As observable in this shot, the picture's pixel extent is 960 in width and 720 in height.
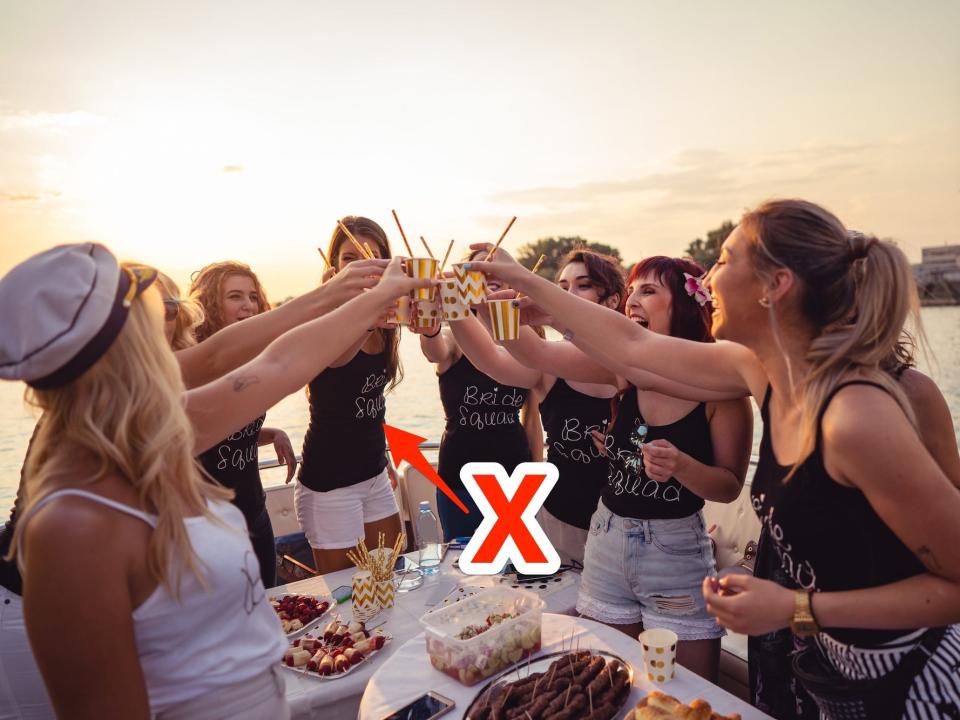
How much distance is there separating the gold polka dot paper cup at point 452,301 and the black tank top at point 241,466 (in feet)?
3.21

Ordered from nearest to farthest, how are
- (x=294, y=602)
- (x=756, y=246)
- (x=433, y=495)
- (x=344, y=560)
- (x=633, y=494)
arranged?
(x=756, y=246)
(x=633, y=494)
(x=294, y=602)
(x=344, y=560)
(x=433, y=495)

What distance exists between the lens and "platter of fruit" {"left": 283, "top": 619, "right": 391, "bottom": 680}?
1.77 meters

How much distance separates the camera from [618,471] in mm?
2088

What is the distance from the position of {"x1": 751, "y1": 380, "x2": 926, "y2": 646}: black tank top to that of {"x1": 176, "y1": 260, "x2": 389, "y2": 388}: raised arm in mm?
1518

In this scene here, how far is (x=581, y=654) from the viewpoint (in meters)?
1.57

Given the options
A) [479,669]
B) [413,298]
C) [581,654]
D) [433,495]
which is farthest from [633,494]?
[433,495]

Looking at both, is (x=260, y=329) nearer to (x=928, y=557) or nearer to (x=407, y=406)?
(x=928, y=557)

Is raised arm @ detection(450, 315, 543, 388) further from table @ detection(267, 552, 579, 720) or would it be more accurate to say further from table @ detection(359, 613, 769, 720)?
table @ detection(359, 613, 769, 720)

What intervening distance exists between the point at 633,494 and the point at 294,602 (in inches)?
52.5

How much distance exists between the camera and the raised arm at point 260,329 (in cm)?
195

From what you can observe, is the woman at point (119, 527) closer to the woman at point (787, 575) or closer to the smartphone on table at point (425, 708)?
the smartphone on table at point (425, 708)

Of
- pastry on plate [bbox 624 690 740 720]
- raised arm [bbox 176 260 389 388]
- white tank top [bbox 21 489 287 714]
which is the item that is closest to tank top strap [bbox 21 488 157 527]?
white tank top [bbox 21 489 287 714]

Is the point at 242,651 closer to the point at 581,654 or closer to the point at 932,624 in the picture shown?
the point at 581,654

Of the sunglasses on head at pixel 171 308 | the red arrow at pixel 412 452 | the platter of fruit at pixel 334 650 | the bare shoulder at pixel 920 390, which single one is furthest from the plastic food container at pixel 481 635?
the sunglasses on head at pixel 171 308
